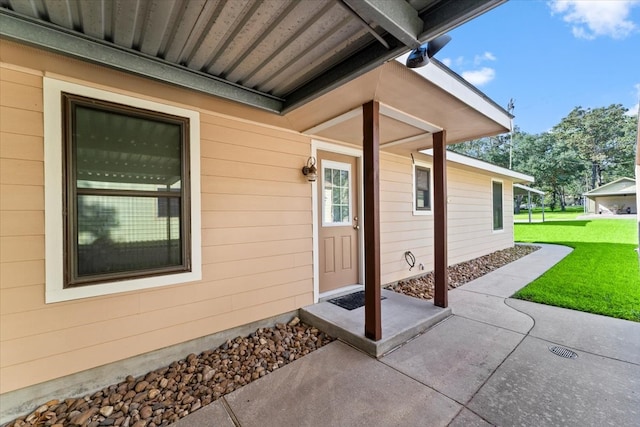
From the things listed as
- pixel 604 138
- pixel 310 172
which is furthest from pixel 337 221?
pixel 604 138

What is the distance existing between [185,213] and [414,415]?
255 cm

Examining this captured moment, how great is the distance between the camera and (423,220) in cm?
533

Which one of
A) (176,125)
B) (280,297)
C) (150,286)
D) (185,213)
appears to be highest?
(176,125)

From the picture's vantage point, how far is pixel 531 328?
2994 mm

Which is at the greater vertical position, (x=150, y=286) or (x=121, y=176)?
(x=121, y=176)

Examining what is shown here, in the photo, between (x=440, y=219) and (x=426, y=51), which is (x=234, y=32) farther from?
(x=440, y=219)

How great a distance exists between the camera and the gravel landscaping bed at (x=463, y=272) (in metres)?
4.37

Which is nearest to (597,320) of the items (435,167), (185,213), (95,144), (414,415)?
(435,167)

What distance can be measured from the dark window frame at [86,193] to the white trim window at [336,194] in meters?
1.89

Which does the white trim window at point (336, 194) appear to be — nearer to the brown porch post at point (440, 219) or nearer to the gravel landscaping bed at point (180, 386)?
the brown porch post at point (440, 219)

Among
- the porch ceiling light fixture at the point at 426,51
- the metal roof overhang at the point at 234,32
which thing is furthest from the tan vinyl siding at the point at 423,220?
the metal roof overhang at the point at 234,32

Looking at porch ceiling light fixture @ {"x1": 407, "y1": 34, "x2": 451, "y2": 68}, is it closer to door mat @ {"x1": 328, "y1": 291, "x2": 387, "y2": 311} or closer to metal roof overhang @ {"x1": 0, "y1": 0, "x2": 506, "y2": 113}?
metal roof overhang @ {"x1": 0, "y1": 0, "x2": 506, "y2": 113}

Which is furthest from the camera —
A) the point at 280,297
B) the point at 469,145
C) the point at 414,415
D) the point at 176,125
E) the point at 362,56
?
the point at 469,145

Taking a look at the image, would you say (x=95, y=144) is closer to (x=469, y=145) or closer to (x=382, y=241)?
(x=382, y=241)
